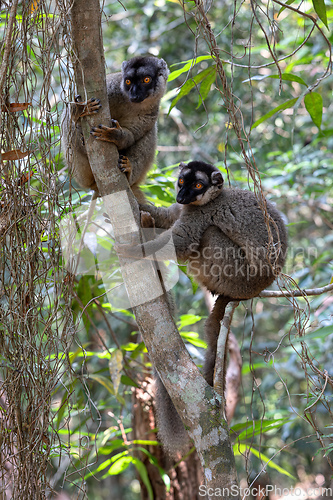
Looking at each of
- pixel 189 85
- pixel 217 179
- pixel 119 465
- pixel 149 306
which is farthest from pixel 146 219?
pixel 119 465

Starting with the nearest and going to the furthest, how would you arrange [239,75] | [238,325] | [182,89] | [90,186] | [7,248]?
[7,248]
[182,89]
[90,186]
[239,75]
[238,325]

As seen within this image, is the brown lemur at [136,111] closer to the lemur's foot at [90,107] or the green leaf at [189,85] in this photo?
the green leaf at [189,85]

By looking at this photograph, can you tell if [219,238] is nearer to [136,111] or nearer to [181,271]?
[181,271]

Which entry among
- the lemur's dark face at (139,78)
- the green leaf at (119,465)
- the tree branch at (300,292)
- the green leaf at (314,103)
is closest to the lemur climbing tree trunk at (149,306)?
the tree branch at (300,292)

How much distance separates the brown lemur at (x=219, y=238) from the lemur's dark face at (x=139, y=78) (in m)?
0.80

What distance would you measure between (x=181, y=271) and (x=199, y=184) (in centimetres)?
134

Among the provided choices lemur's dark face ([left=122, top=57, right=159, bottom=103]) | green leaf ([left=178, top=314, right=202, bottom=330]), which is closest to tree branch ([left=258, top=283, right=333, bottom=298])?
green leaf ([left=178, top=314, right=202, bottom=330])

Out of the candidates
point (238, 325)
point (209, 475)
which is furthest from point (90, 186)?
point (238, 325)

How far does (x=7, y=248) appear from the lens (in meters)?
2.81

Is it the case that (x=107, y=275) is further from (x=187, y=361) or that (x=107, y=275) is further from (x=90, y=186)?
(x=187, y=361)

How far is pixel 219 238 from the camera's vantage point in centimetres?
414

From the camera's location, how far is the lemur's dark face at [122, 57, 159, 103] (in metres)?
4.06

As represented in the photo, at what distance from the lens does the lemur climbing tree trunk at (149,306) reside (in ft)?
7.64

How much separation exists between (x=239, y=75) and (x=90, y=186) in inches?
177
